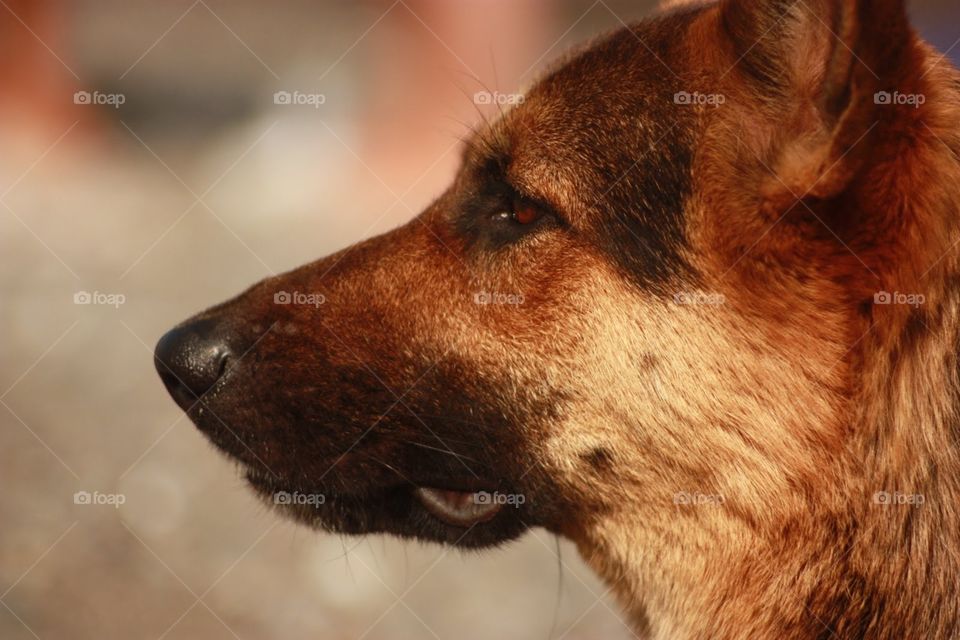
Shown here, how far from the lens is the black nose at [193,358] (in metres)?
3.36

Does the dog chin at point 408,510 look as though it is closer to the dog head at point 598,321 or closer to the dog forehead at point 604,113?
the dog head at point 598,321

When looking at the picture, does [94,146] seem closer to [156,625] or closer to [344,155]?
[344,155]

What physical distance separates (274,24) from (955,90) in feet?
45.1

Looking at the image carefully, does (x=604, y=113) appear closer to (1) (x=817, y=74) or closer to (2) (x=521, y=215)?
(2) (x=521, y=215)

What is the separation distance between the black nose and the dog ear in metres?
1.82

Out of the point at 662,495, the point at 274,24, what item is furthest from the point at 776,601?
the point at 274,24

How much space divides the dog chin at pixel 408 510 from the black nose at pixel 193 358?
13.8 inches

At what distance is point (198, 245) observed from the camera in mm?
12656

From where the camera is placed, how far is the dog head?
2.94m

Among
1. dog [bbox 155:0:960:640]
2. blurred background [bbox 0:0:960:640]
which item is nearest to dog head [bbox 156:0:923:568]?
dog [bbox 155:0:960:640]

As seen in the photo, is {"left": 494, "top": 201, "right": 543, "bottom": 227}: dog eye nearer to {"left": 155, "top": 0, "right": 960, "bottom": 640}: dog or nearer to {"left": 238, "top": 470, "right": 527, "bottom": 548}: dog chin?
{"left": 155, "top": 0, "right": 960, "bottom": 640}: dog

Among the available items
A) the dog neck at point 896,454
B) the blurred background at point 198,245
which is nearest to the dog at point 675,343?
the dog neck at point 896,454

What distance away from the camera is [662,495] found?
319 centimetres

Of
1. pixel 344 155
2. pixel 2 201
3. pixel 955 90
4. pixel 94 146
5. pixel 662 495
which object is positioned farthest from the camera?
pixel 94 146
